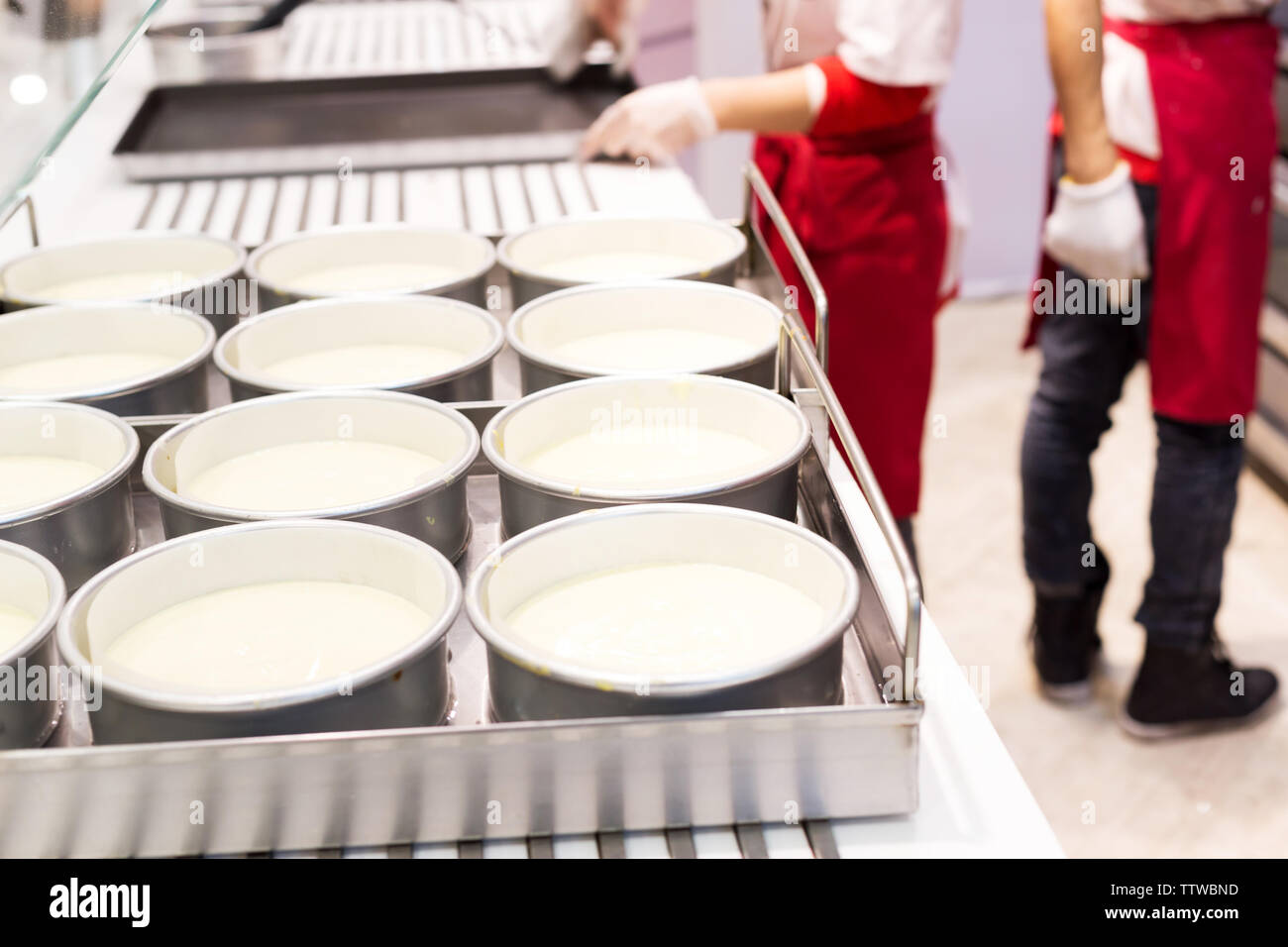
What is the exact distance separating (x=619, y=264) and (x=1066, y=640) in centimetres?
125

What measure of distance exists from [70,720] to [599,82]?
1766mm

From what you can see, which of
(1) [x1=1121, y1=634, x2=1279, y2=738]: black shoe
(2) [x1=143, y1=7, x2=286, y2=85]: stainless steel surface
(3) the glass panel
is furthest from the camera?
(2) [x1=143, y1=7, x2=286, y2=85]: stainless steel surface

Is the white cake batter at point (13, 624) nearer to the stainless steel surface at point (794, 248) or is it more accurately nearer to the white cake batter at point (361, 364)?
the white cake batter at point (361, 364)

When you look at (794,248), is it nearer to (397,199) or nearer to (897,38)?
(897,38)

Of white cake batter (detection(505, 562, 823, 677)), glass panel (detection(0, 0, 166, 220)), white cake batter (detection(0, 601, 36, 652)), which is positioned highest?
glass panel (detection(0, 0, 166, 220))

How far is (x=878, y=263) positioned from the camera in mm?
1935

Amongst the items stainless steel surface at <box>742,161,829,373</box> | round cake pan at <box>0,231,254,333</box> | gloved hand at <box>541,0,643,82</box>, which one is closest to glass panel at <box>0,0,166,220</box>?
round cake pan at <box>0,231,254,333</box>

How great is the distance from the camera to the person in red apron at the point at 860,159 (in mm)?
1771

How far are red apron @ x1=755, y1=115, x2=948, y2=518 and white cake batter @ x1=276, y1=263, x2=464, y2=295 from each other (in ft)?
1.84

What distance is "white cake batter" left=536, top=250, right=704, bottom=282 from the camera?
5.58ft

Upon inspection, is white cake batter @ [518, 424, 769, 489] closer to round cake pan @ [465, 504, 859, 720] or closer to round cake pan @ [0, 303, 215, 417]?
round cake pan @ [465, 504, 859, 720]

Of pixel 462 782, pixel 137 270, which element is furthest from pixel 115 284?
pixel 462 782

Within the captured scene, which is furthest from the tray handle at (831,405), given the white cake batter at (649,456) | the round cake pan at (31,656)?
the round cake pan at (31,656)
